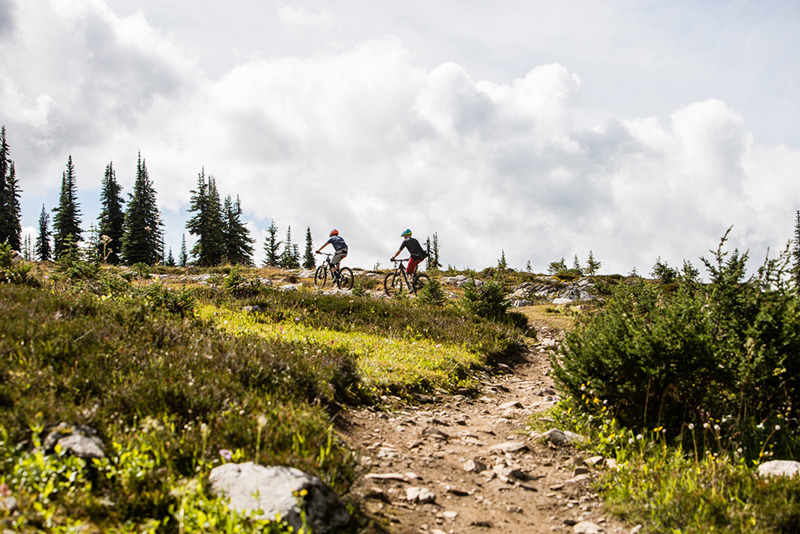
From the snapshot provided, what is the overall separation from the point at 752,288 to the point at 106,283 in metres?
11.6

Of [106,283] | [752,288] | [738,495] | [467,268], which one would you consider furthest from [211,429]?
[467,268]

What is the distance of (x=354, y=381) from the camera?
263 inches

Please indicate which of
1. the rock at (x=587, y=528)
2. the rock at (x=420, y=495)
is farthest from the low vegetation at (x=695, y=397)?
the rock at (x=420, y=495)

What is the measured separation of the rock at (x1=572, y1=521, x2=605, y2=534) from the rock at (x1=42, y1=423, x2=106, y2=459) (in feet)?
12.2

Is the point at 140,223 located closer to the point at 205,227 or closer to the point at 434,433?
the point at 205,227

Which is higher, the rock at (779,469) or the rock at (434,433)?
the rock at (779,469)

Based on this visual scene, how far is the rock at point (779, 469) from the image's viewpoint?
395 cm

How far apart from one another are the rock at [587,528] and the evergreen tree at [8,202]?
64.7 m

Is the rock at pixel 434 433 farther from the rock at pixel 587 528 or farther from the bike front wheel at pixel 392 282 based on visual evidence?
the bike front wheel at pixel 392 282

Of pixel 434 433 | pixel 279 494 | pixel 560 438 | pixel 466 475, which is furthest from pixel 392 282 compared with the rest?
pixel 279 494

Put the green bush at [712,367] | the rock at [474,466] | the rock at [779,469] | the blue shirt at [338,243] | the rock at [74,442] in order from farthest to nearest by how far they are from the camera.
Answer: the blue shirt at [338,243], the green bush at [712,367], the rock at [474,466], the rock at [779,469], the rock at [74,442]

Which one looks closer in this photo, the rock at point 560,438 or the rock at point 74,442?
the rock at point 74,442

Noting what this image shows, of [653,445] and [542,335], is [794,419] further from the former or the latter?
[542,335]

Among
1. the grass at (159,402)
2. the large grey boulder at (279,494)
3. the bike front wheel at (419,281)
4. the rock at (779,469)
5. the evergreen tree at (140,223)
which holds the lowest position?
the rock at (779,469)
